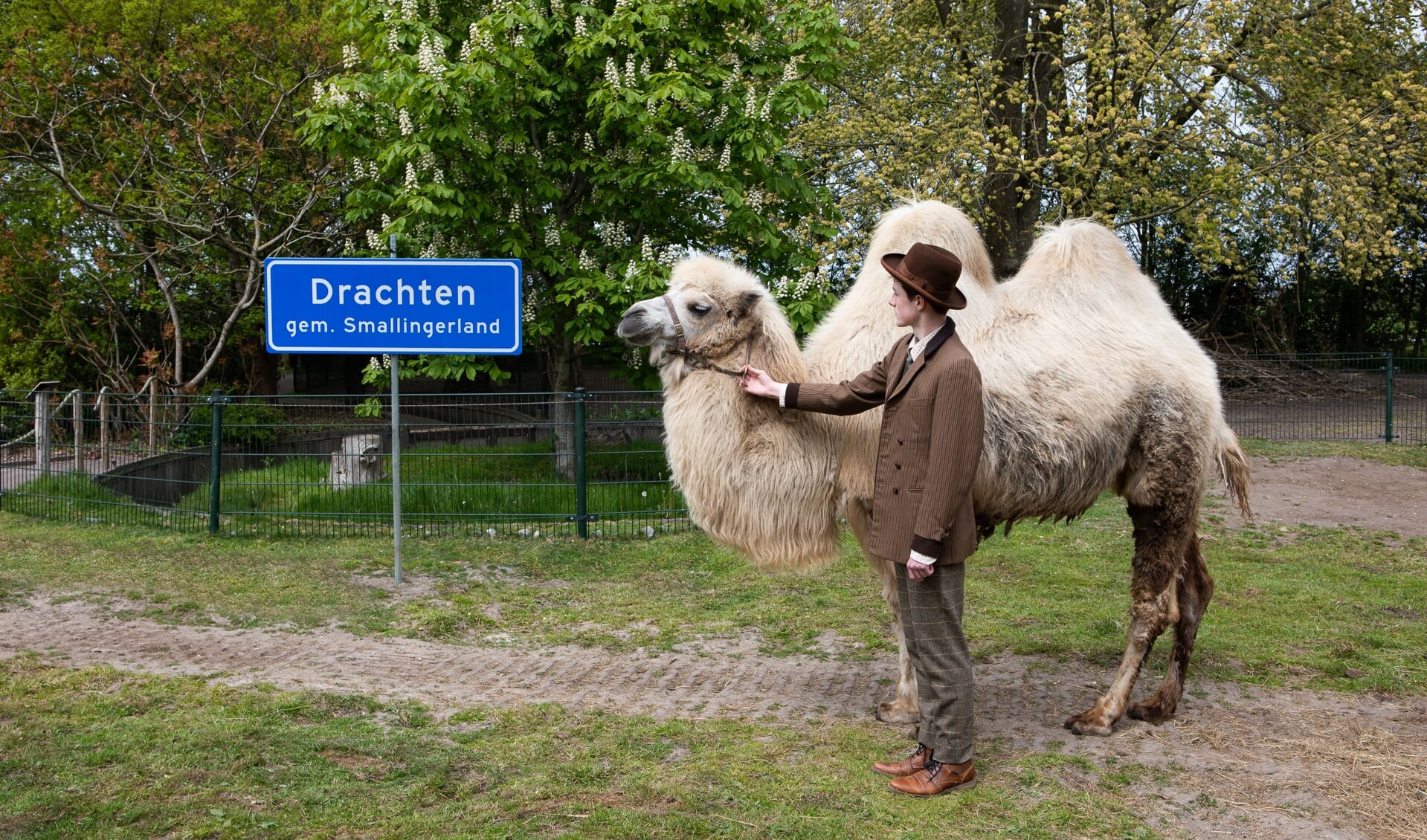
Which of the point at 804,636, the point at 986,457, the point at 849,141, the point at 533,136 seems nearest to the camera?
the point at 986,457

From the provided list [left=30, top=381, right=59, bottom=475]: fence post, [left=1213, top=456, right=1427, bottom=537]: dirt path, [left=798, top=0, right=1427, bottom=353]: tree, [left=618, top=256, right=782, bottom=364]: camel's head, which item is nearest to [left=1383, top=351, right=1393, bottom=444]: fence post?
[left=798, top=0, right=1427, bottom=353]: tree

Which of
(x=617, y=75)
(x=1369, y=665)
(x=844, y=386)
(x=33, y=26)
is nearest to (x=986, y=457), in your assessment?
(x=844, y=386)

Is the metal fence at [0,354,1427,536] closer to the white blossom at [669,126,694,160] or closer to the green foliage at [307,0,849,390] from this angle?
the green foliage at [307,0,849,390]

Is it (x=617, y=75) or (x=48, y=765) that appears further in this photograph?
(x=617, y=75)

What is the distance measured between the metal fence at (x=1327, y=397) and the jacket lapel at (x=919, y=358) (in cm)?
1601

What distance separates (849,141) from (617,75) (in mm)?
6153

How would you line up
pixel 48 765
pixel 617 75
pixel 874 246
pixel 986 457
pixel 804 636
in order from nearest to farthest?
pixel 48 765, pixel 986 457, pixel 874 246, pixel 804 636, pixel 617 75

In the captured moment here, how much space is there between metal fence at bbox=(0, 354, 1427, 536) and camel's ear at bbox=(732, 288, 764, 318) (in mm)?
5674

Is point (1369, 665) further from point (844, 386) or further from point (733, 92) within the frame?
point (733, 92)

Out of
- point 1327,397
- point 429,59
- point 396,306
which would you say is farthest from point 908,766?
point 1327,397

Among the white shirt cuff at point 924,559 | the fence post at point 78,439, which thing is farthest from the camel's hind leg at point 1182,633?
the fence post at point 78,439

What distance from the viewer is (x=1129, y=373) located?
17.0ft

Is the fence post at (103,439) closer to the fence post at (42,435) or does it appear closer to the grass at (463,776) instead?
the fence post at (42,435)

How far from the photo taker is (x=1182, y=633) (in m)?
5.68
